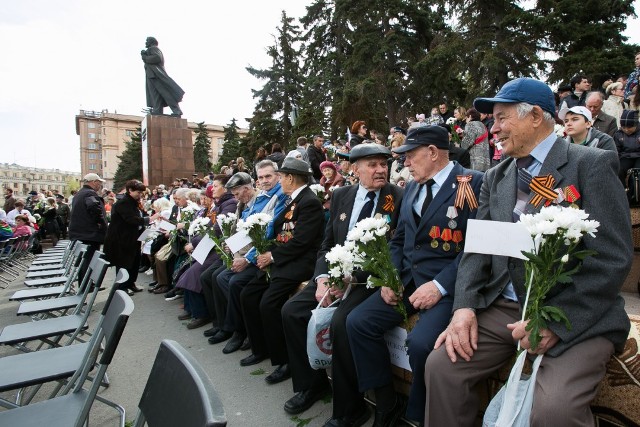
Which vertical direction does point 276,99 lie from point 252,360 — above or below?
above

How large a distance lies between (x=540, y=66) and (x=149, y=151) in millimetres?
15099

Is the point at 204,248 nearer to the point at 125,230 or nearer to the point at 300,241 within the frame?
the point at 300,241

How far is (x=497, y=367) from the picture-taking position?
6.95 feet

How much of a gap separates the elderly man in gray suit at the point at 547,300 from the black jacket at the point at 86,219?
7169 millimetres

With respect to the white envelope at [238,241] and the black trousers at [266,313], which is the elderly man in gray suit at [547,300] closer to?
the black trousers at [266,313]

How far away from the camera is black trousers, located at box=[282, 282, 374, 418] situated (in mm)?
2822

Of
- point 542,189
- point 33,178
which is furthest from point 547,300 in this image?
point 33,178

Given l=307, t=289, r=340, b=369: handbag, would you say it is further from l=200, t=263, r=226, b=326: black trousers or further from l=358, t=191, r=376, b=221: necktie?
l=200, t=263, r=226, b=326: black trousers

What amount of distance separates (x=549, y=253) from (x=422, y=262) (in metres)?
1.12

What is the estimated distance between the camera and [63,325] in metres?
3.73

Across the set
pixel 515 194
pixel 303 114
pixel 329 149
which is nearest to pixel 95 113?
pixel 303 114

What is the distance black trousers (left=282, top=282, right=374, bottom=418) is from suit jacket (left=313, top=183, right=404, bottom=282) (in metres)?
0.34

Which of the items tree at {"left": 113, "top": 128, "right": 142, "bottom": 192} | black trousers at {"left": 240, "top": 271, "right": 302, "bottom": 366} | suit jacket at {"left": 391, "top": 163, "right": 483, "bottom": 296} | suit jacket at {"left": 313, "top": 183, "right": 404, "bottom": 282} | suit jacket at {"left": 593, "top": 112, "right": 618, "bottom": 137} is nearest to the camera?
suit jacket at {"left": 391, "top": 163, "right": 483, "bottom": 296}

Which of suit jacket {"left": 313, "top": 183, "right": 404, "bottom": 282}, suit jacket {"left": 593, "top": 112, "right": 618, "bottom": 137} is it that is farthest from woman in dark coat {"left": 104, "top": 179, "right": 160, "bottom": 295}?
suit jacket {"left": 593, "top": 112, "right": 618, "bottom": 137}
